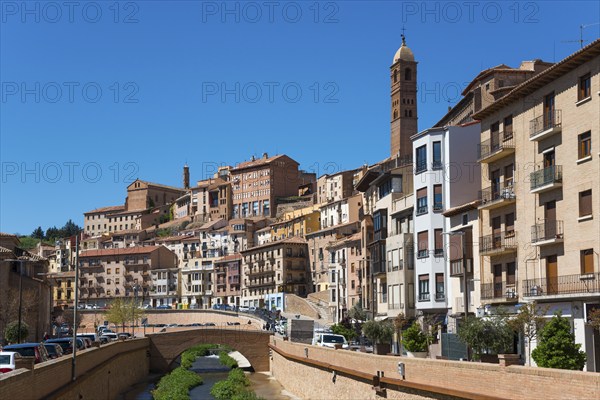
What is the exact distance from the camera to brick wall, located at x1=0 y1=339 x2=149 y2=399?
25.3 metres

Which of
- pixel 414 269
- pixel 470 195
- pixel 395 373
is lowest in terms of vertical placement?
pixel 395 373

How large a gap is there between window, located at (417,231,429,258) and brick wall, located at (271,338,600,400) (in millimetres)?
10153

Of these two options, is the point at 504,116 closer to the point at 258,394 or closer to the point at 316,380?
the point at 316,380

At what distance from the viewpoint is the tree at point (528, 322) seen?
36.0 metres

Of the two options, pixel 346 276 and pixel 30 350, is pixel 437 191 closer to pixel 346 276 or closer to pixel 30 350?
pixel 30 350

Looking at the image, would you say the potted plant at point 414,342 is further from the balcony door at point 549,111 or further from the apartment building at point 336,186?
the apartment building at point 336,186

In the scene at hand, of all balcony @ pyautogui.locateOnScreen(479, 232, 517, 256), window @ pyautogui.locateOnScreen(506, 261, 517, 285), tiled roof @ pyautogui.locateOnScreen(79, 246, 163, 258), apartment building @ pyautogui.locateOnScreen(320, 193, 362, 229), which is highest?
apartment building @ pyautogui.locateOnScreen(320, 193, 362, 229)

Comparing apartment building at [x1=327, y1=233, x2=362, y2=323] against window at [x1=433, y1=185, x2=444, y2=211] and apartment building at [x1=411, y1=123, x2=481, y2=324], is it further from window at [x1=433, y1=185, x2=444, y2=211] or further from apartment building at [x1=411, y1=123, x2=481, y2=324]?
window at [x1=433, y1=185, x2=444, y2=211]

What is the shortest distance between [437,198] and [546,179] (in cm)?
1559

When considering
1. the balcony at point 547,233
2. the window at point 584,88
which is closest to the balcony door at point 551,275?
the balcony at point 547,233

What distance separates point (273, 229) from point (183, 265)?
2373 cm

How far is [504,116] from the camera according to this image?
46.0 m

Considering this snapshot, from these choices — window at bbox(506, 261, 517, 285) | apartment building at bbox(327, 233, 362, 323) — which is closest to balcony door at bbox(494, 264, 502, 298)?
window at bbox(506, 261, 517, 285)

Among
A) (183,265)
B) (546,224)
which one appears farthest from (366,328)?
(183,265)
